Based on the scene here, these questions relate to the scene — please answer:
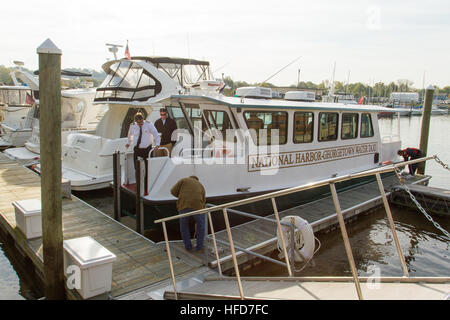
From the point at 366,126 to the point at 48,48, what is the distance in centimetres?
952

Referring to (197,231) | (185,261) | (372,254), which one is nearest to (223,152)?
(197,231)

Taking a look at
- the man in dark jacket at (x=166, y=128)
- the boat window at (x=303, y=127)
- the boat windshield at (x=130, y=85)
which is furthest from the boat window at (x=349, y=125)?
the boat windshield at (x=130, y=85)

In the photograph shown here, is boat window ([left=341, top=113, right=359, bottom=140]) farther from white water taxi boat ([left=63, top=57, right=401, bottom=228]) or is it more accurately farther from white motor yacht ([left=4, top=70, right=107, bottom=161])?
white motor yacht ([left=4, top=70, right=107, bottom=161])

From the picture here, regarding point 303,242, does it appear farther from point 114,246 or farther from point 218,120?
point 218,120

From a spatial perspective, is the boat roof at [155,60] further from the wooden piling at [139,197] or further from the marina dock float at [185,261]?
the wooden piling at [139,197]

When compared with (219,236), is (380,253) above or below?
below

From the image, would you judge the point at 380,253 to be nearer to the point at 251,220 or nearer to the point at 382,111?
the point at 251,220

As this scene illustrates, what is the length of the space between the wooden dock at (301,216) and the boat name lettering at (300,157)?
116 cm

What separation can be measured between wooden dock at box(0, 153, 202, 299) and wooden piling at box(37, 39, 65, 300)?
16.0 inches

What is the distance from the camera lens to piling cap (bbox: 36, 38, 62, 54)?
461 cm

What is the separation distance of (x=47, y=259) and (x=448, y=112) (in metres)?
95.3

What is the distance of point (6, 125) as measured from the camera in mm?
20812

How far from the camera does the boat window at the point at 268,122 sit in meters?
7.77
